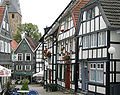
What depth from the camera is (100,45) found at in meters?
18.5

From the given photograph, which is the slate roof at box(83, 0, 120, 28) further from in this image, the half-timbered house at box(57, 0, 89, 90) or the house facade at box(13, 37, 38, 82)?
the house facade at box(13, 37, 38, 82)

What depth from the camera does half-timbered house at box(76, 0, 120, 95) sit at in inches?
682

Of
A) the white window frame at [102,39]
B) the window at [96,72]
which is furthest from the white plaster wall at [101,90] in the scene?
the white window frame at [102,39]

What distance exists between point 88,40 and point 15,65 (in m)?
42.0

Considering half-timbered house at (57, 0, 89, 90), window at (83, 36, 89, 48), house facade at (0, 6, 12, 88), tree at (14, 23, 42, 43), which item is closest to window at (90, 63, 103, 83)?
window at (83, 36, 89, 48)

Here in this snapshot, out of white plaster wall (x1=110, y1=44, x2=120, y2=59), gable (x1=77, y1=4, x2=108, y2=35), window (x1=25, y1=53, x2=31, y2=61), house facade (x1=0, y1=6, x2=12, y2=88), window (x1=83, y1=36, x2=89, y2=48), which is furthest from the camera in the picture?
window (x1=25, y1=53, x2=31, y2=61)

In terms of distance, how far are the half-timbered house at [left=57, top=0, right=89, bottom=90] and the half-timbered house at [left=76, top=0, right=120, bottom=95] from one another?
2818 millimetres

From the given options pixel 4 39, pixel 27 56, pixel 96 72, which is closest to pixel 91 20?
pixel 96 72

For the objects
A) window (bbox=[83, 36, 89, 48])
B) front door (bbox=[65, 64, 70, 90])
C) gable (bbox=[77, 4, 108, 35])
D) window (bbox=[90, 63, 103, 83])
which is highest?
gable (bbox=[77, 4, 108, 35])

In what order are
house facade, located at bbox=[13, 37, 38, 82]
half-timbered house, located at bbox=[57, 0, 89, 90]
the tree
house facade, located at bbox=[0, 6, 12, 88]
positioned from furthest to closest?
the tree → house facade, located at bbox=[13, 37, 38, 82] → house facade, located at bbox=[0, 6, 12, 88] → half-timbered house, located at bbox=[57, 0, 89, 90]

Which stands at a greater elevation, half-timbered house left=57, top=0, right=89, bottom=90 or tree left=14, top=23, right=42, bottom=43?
tree left=14, top=23, right=42, bottom=43

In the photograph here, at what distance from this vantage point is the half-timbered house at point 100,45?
56.9 feet

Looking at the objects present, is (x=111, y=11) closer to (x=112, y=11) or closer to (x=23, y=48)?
(x=112, y=11)

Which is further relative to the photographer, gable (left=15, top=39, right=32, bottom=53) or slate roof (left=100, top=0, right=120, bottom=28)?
gable (left=15, top=39, right=32, bottom=53)
